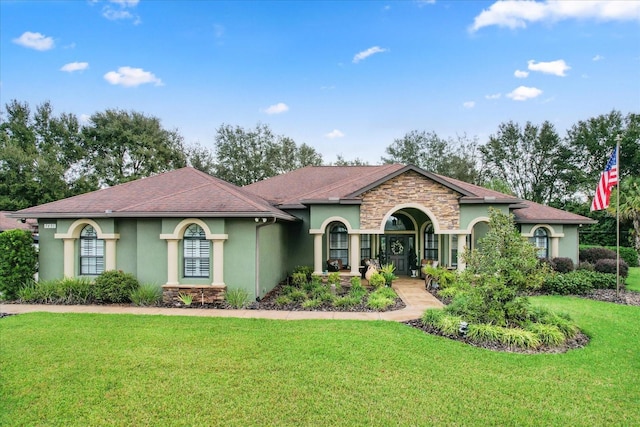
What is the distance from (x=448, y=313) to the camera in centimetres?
870

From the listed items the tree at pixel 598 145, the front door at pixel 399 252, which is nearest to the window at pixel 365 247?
the front door at pixel 399 252

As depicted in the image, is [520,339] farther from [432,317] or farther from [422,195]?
[422,195]

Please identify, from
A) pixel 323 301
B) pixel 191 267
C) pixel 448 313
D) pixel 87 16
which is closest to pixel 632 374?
pixel 448 313

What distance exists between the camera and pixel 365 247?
16719mm

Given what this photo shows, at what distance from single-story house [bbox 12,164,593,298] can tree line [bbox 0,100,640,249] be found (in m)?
19.9

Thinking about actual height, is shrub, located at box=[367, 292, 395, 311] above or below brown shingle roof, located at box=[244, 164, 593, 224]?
below

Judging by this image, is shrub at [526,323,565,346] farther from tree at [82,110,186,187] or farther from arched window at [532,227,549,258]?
tree at [82,110,186,187]

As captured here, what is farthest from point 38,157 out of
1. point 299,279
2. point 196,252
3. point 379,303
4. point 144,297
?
point 379,303

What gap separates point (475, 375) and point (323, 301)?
5.77 meters

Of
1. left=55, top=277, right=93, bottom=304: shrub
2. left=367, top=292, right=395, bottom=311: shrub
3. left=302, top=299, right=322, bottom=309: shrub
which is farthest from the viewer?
left=55, top=277, right=93, bottom=304: shrub

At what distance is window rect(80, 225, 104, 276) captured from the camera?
475 inches

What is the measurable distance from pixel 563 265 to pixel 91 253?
19.5 m

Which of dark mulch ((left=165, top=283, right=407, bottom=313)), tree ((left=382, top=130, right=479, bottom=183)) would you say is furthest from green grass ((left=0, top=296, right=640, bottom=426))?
tree ((left=382, top=130, right=479, bottom=183))

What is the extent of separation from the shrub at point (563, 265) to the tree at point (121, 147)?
117 feet
